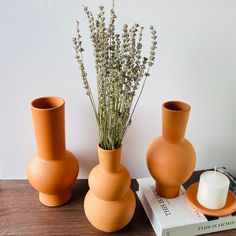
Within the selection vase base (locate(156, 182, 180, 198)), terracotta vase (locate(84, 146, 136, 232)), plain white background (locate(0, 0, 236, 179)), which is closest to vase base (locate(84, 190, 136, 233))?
terracotta vase (locate(84, 146, 136, 232))

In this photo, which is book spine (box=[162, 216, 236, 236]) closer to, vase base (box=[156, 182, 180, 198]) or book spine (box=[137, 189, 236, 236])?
book spine (box=[137, 189, 236, 236])

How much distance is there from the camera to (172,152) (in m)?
0.78

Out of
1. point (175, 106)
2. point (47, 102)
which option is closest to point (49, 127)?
point (47, 102)

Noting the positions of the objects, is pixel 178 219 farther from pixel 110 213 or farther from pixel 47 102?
pixel 47 102

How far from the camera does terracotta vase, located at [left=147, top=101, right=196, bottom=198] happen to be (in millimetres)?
766

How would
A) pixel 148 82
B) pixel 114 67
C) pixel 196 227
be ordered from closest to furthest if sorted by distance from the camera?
pixel 114 67, pixel 196 227, pixel 148 82

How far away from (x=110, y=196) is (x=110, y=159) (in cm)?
9

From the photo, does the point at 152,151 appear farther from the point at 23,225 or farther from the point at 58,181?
the point at 23,225

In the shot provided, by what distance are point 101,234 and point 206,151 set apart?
1.46 ft

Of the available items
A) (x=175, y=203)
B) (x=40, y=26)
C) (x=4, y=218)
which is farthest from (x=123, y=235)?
(x=40, y=26)

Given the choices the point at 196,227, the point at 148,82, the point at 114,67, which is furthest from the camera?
the point at 148,82

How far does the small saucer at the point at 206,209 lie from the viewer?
76 cm

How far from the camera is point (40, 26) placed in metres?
0.80

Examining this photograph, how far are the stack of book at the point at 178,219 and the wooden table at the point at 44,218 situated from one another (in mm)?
25
